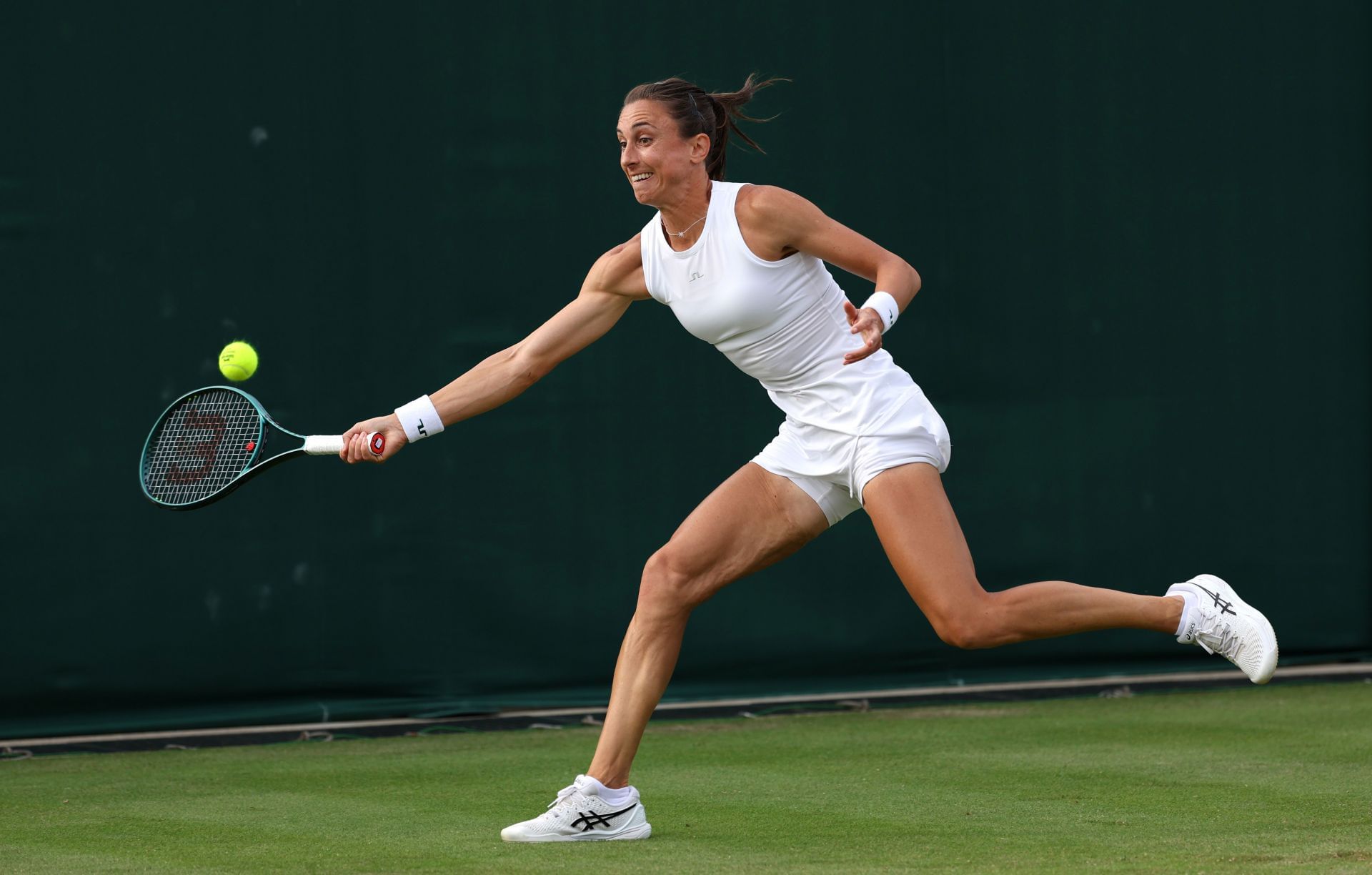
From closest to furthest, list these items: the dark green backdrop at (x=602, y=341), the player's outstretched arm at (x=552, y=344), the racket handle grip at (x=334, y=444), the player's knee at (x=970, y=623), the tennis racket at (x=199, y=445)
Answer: the player's knee at (x=970, y=623) < the racket handle grip at (x=334, y=444) < the player's outstretched arm at (x=552, y=344) < the tennis racket at (x=199, y=445) < the dark green backdrop at (x=602, y=341)

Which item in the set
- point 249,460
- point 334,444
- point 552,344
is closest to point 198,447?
point 249,460

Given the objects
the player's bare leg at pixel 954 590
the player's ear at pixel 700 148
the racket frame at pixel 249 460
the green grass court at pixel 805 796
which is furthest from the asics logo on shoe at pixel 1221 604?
the racket frame at pixel 249 460

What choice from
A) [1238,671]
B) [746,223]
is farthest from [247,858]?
[1238,671]

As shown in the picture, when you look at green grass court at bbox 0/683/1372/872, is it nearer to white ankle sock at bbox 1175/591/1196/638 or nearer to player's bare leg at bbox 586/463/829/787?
player's bare leg at bbox 586/463/829/787

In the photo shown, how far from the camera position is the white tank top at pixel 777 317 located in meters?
3.81

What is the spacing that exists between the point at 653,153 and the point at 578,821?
1.43 m

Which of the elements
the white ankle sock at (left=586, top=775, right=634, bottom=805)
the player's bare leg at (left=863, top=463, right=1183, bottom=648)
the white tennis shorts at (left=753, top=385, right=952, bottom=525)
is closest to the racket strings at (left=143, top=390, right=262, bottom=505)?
the white ankle sock at (left=586, top=775, right=634, bottom=805)

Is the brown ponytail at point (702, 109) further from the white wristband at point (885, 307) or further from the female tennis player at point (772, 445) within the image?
the white wristband at point (885, 307)

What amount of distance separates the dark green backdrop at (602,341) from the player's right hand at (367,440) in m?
2.10

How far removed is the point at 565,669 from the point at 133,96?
2.37m

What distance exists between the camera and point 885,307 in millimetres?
3551

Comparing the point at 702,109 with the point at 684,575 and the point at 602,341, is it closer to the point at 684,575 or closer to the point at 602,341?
the point at 684,575

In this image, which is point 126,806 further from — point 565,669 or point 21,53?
point 21,53

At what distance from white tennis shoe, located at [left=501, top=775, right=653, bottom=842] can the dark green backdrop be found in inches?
90.1
